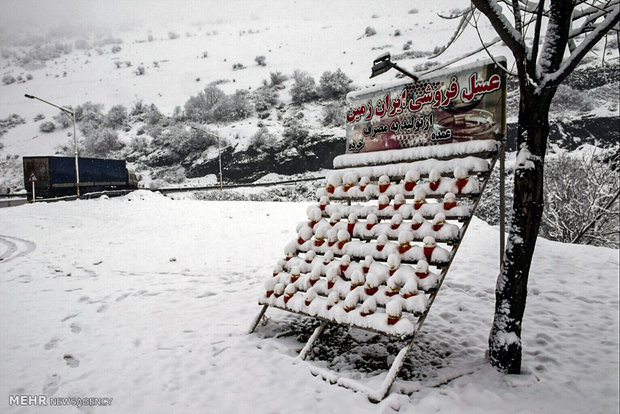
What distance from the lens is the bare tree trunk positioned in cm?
382

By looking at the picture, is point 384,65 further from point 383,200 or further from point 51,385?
point 51,385

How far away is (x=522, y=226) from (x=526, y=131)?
1.05 m

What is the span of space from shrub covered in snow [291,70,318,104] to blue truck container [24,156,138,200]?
73.3ft

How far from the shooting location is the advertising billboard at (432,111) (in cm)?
464

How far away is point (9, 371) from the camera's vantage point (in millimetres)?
4098

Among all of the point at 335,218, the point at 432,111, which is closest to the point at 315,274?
the point at 335,218

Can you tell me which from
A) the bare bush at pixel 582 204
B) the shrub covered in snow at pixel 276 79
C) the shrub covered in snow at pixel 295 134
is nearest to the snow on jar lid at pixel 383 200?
the bare bush at pixel 582 204

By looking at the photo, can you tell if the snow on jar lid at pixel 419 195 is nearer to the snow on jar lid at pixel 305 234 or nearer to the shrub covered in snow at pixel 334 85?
the snow on jar lid at pixel 305 234

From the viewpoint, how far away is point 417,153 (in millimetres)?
5281

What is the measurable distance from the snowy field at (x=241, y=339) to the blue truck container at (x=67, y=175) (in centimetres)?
1919

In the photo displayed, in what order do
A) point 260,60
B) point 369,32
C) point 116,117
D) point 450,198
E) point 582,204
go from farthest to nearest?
point 369,32 < point 260,60 < point 116,117 < point 582,204 < point 450,198

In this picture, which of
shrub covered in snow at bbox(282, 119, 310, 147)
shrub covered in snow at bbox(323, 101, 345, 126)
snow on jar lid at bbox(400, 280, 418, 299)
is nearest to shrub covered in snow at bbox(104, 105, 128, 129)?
shrub covered in snow at bbox(282, 119, 310, 147)

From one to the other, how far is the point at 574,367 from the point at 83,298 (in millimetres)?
7917

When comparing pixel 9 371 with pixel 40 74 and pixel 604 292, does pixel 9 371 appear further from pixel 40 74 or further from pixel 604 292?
pixel 40 74
